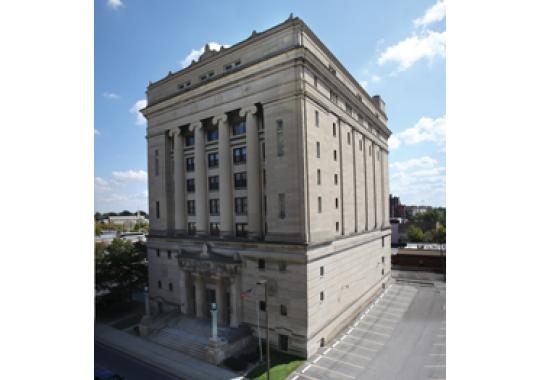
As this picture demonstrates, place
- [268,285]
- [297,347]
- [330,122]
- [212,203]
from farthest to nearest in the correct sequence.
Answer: [212,203] < [330,122] < [268,285] < [297,347]

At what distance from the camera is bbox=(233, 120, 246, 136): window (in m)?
18.8

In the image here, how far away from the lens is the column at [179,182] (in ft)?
72.6

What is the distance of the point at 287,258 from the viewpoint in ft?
51.9

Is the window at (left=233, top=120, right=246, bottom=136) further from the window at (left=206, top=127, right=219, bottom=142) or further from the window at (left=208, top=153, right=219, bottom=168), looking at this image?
the window at (left=208, top=153, right=219, bottom=168)

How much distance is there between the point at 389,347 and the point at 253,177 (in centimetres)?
1257

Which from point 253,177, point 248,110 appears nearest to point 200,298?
point 253,177

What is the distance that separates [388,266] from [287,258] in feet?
61.4

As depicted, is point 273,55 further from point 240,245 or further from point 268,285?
point 268,285

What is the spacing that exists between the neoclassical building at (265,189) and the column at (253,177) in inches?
2.5

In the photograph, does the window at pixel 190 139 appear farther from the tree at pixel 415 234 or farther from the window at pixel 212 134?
the tree at pixel 415 234

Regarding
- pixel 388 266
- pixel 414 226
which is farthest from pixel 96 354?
pixel 414 226

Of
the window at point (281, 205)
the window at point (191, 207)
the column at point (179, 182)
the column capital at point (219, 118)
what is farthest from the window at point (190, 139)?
the window at point (281, 205)

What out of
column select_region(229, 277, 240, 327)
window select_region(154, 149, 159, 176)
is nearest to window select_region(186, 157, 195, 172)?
window select_region(154, 149, 159, 176)

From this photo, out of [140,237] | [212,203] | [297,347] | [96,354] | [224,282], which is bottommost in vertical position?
[96,354]
